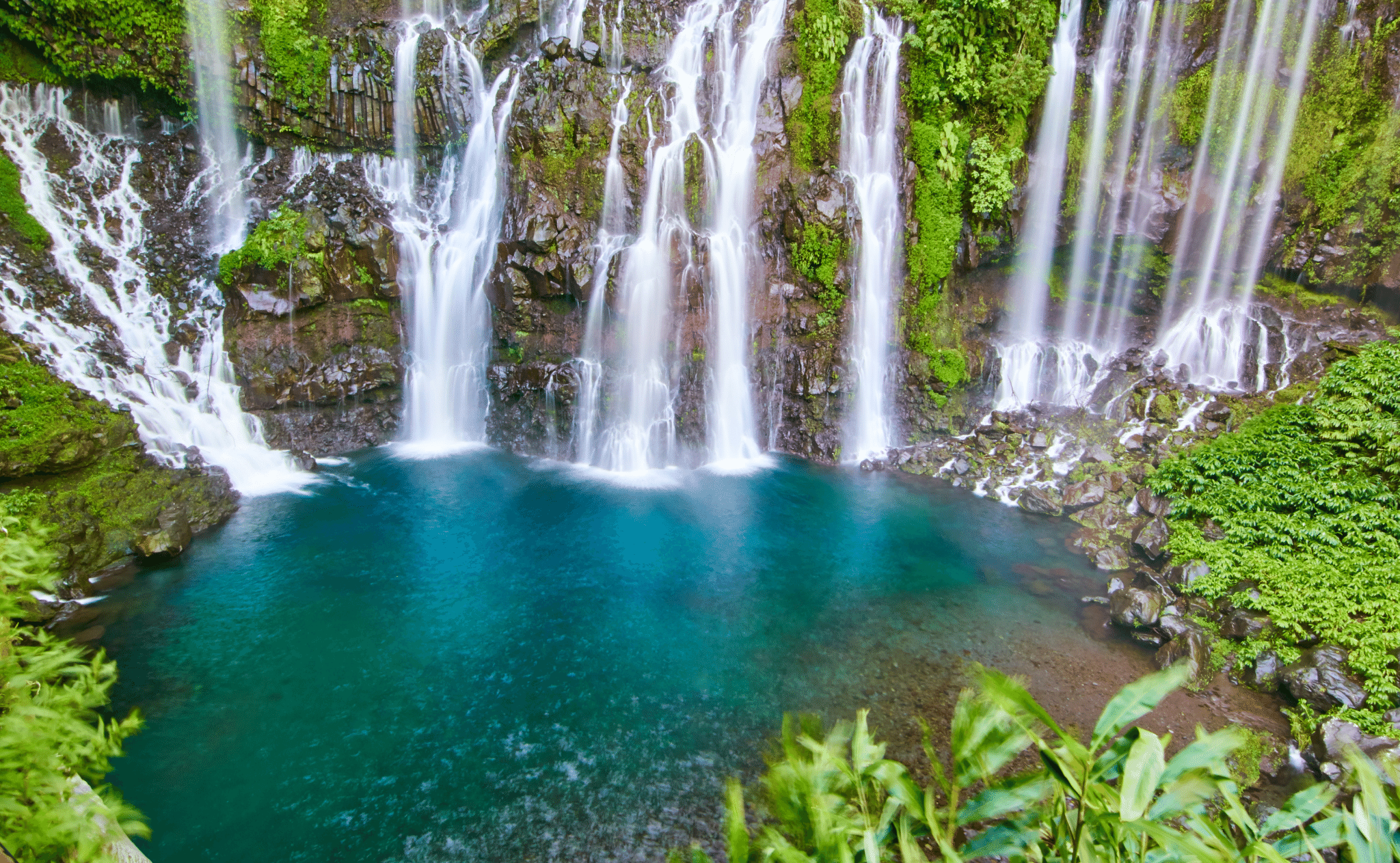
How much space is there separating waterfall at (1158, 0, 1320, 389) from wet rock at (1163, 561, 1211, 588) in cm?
764

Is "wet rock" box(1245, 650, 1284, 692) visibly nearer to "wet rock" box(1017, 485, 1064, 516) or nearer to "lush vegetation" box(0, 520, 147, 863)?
"wet rock" box(1017, 485, 1064, 516)

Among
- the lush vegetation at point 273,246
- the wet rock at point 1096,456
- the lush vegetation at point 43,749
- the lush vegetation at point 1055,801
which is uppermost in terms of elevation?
the lush vegetation at point 273,246

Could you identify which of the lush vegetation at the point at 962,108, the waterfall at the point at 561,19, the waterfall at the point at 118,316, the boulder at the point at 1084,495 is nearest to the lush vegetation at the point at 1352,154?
the lush vegetation at the point at 962,108

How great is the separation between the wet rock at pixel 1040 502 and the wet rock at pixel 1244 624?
16.1 ft

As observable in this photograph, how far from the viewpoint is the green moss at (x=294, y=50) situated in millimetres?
17797

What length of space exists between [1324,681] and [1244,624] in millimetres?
1252

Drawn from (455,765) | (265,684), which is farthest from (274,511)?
(455,765)

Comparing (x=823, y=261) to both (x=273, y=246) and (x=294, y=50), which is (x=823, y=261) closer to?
(x=273, y=246)

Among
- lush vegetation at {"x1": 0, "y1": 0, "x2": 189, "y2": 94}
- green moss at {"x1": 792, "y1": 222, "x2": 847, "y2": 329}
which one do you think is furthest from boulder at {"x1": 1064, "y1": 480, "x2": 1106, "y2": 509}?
lush vegetation at {"x1": 0, "y1": 0, "x2": 189, "y2": 94}

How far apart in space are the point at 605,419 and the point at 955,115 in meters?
12.2

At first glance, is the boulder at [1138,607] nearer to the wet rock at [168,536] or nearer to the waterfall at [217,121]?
the wet rock at [168,536]

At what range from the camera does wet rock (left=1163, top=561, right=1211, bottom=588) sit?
10.2 m

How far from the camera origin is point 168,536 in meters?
11.6

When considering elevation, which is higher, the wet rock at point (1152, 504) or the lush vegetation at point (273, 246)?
the lush vegetation at point (273, 246)
